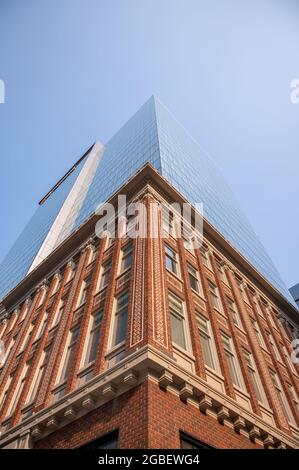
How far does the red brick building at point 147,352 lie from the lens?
9539 millimetres

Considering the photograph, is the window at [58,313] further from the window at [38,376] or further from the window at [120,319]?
the window at [120,319]

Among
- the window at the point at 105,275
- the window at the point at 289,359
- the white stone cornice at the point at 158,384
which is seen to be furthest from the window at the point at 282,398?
the window at the point at 105,275

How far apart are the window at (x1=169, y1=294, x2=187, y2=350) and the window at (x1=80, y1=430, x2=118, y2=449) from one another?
143 inches

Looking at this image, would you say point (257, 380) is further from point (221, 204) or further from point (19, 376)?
point (221, 204)

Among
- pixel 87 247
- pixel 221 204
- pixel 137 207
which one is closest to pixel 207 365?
pixel 137 207

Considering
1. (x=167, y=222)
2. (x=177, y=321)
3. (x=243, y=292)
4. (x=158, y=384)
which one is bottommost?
(x=158, y=384)

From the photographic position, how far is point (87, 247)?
20719mm

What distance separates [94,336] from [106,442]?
481cm

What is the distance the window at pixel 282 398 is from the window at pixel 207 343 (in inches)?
208

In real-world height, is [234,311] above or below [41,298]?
below

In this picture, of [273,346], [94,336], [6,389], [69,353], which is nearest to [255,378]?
[273,346]

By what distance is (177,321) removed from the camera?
511 inches

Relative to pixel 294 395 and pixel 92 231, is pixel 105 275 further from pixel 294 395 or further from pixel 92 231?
pixel 294 395
